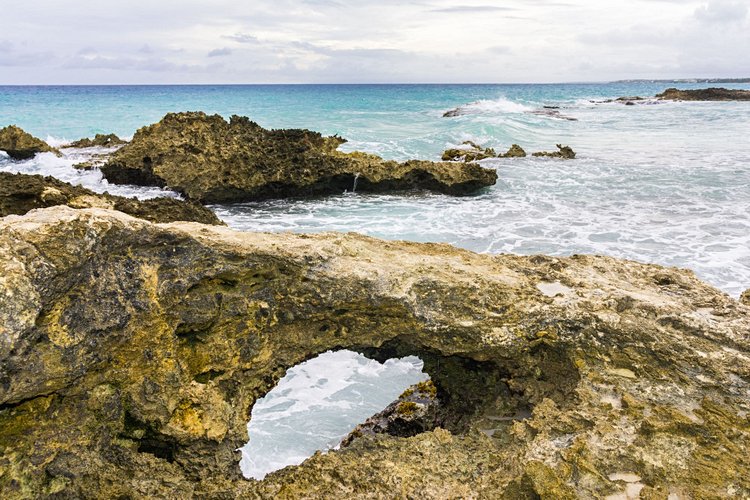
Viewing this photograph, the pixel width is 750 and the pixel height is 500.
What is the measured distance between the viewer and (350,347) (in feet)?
13.2

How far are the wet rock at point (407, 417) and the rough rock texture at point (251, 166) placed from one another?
9413 millimetres

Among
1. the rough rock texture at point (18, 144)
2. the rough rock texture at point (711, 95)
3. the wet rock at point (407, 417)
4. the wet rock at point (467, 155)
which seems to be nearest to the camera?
the wet rock at point (407, 417)

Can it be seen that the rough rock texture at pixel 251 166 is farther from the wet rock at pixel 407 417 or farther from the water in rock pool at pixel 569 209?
the wet rock at pixel 407 417

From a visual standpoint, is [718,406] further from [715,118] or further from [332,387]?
[715,118]

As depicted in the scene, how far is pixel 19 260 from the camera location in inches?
105

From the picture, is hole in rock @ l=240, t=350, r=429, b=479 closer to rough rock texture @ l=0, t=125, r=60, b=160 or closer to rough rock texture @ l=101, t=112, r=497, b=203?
rough rock texture @ l=101, t=112, r=497, b=203

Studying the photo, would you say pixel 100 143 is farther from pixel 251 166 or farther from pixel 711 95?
pixel 711 95

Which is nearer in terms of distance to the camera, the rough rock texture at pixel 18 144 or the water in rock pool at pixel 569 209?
the water in rock pool at pixel 569 209

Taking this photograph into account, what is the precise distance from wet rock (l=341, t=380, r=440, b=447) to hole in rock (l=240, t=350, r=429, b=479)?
0.32 metres

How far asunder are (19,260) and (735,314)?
430cm

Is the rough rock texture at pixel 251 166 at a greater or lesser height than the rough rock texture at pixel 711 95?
lesser

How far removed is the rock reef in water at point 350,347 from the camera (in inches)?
110

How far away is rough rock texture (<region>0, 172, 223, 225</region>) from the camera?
18.9 feet

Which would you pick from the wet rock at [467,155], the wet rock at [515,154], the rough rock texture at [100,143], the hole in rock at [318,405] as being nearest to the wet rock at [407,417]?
the hole in rock at [318,405]
